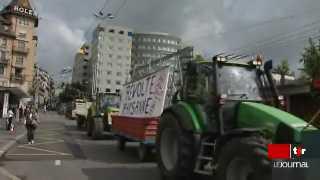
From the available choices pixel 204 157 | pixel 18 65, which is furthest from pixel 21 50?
pixel 204 157

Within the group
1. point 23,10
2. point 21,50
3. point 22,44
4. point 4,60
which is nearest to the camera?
point 4,60

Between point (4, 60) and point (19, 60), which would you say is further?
point (19, 60)

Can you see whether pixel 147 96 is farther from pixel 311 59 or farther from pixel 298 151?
pixel 311 59

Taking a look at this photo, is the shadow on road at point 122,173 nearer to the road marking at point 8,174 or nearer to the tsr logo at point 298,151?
the road marking at point 8,174

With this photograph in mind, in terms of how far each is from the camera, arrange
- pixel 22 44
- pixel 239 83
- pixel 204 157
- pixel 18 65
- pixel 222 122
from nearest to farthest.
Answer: pixel 222 122, pixel 204 157, pixel 239 83, pixel 18 65, pixel 22 44

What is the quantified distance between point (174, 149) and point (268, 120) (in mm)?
3203

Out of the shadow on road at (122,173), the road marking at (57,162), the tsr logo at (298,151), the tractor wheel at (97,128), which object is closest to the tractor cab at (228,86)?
the tsr logo at (298,151)

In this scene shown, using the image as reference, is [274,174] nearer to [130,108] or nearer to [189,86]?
[189,86]

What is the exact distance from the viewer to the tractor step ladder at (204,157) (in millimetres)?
10617

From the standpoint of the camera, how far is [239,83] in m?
11.1

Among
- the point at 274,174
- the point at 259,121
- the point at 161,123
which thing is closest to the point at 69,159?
the point at 161,123

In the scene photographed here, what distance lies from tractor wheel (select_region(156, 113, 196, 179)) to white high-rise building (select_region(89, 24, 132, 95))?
2595 centimetres

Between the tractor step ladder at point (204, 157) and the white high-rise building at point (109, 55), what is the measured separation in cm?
2774

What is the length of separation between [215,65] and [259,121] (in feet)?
6.26
